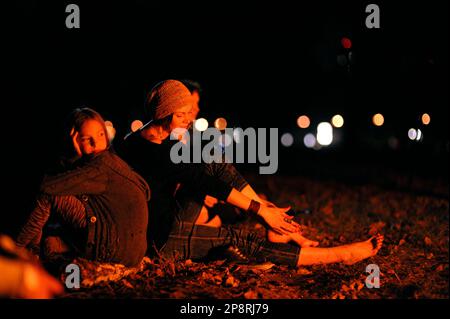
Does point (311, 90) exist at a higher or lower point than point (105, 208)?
higher

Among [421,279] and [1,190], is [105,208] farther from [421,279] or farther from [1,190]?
[1,190]

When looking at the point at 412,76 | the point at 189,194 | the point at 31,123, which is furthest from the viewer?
the point at 31,123

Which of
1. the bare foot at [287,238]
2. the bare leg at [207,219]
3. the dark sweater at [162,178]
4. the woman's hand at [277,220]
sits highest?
the dark sweater at [162,178]

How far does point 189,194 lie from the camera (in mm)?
3998

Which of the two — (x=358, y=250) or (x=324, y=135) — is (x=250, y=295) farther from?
(x=324, y=135)

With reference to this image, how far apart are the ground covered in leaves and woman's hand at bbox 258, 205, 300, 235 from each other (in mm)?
388

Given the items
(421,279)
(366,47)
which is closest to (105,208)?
(421,279)

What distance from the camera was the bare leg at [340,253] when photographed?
159 inches

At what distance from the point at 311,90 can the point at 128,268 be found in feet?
77.1

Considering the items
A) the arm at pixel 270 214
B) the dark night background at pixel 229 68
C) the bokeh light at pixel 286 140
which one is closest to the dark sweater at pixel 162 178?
the arm at pixel 270 214

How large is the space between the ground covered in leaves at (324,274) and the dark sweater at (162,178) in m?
0.32

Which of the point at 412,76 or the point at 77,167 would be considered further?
the point at 412,76

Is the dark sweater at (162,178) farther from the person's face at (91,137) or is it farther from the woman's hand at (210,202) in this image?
the woman's hand at (210,202)

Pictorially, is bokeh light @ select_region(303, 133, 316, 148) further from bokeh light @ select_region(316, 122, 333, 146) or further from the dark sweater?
the dark sweater
